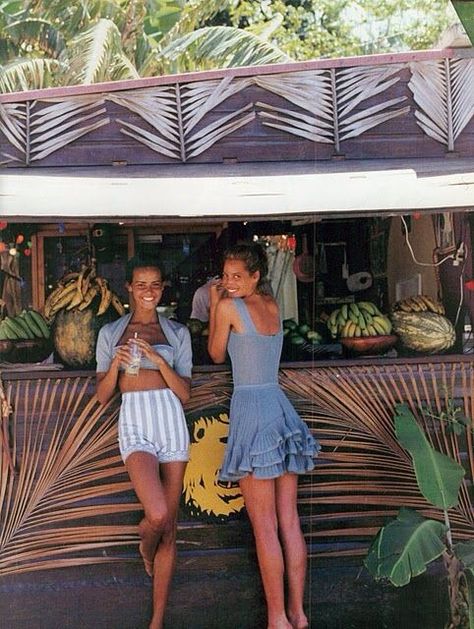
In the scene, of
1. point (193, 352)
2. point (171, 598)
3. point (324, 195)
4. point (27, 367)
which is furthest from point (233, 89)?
point (171, 598)

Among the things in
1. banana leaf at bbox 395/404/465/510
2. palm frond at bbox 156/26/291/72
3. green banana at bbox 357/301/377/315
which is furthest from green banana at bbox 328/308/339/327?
palm frond at bbox 156/26/291/72

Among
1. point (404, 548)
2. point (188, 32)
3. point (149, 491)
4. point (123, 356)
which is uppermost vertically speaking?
point (188, 32)

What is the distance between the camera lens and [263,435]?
507 centimetres

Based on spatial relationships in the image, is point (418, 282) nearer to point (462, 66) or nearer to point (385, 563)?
point (462, 66)

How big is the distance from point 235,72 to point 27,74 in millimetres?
5519

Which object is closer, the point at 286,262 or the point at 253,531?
the point at 253,531

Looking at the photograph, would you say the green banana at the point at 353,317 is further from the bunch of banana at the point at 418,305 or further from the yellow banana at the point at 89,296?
the yellow banana at the point at 89,296

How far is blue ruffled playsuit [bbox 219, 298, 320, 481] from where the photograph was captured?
5.06 m

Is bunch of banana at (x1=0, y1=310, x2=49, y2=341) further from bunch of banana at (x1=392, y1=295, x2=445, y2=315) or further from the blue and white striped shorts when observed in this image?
bunch of banana at (x1=392, y1=295, x2=445, y2=315)

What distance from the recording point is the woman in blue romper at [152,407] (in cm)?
509

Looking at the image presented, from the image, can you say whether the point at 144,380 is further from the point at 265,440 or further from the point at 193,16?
the point at 193,16

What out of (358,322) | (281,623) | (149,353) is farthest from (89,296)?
(281,623)

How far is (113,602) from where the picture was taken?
5.36m

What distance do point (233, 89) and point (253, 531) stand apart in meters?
2.45
